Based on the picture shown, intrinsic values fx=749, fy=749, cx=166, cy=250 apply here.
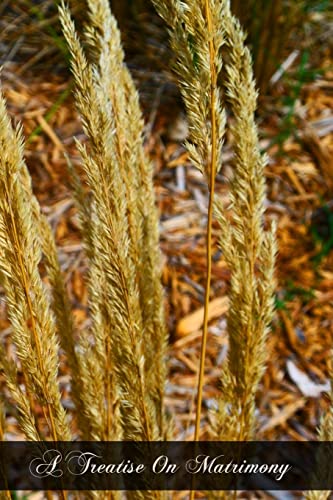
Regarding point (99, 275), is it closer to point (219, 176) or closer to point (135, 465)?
point (135, 465)

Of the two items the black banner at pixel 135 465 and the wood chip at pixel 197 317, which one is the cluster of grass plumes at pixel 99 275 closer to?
the black banner at pixel 135 465

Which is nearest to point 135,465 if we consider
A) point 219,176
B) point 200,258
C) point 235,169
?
point 235,169

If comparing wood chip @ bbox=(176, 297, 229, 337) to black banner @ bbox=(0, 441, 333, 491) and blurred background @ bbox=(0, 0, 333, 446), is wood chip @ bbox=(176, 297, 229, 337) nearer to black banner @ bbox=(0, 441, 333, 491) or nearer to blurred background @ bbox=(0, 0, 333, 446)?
blurred background @ bbox=(0, 0, 333, 446)

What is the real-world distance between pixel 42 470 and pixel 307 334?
1.03 meters

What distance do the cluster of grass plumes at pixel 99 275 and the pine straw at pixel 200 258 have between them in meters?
0.67

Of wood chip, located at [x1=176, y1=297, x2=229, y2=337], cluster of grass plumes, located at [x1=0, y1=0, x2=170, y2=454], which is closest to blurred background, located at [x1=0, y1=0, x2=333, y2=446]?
wood chip, located at [x1=176, y1=297, x2=229, y2=337]

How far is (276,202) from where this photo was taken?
7.71ft

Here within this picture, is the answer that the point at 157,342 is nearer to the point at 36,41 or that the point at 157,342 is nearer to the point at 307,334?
the point at 307,334

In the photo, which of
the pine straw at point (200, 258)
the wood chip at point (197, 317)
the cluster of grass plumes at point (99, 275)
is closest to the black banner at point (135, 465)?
the cluster of grass plumes at point (99, 275)

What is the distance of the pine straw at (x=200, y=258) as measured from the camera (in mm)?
1993

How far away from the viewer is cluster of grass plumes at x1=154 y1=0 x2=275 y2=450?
0.90 meters

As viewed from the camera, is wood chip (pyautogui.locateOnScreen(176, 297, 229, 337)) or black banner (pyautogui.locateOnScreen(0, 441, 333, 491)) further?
wood chip (pyautogui.locateOnScreen(176, 297, 229, 337))

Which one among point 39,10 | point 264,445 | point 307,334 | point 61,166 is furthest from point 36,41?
point 264,445

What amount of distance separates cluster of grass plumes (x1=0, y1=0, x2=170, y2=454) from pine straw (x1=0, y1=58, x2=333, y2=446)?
67cm
